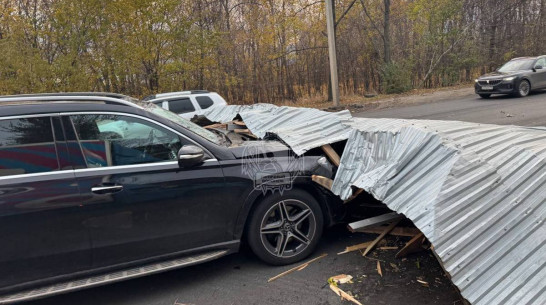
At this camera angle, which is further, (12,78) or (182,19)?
(182,19)

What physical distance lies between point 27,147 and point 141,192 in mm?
955

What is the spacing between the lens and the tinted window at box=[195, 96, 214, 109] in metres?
11.2

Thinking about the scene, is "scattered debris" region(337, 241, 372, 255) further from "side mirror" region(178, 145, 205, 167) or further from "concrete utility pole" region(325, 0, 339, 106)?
"concrete utility pole" region(325, 0, 339, 106)

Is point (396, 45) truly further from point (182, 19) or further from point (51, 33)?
point (51, 33)

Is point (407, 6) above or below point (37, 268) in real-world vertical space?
above

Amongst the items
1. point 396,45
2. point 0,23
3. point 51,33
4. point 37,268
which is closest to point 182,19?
point 51,33

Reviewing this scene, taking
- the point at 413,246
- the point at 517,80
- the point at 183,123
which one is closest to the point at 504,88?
the point at 517,80

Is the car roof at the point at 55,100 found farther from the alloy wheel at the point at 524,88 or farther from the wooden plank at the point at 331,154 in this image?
the alloy wheel at the point at 524,88

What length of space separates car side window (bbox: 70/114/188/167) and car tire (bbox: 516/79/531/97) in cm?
1619

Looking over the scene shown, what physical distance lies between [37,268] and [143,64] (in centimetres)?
1544

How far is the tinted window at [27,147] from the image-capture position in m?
2.92

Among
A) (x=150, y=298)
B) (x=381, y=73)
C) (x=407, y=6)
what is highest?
(x=407, y=6)

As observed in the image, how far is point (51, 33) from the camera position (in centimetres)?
1520

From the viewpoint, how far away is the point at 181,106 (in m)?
11.0
